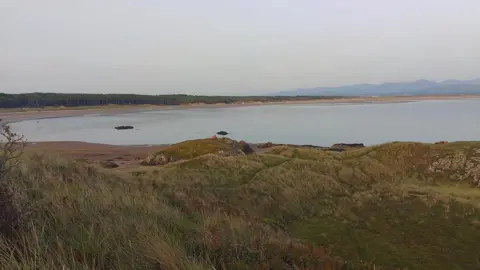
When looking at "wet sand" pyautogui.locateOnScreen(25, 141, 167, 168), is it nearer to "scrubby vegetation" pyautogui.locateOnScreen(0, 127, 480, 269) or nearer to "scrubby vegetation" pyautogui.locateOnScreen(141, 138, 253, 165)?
"scrubby vegetation" pyautogui.locateOnScreen(141, 138, 253, 165)

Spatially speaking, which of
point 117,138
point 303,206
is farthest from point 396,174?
point 117,138

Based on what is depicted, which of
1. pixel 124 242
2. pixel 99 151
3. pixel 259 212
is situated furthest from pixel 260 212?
pixel 99 151

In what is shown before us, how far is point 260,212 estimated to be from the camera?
1175 cm

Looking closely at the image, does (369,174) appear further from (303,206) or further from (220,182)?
(220,182)

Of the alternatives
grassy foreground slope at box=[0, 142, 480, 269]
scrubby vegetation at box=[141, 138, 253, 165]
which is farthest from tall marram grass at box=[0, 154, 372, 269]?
scrubby vegetation at box=[141, 138, 253, 165]

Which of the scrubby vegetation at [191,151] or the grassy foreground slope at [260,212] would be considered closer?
the grassy foreground slope at [260,212]

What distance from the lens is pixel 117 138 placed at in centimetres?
4991

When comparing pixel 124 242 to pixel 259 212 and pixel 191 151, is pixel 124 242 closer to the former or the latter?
pixel 259 212

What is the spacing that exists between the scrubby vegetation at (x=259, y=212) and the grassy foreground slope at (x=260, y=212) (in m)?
0.03

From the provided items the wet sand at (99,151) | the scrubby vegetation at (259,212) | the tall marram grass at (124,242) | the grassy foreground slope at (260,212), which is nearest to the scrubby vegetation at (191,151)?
the scrubby vegetation at (259,212)

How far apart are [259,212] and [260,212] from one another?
5cm

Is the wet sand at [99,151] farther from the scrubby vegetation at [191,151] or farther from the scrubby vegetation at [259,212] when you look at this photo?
the scrubby vegetation at [259,212]

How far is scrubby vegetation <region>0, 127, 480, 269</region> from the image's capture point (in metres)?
3.82

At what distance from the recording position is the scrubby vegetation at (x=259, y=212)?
3.82 m
